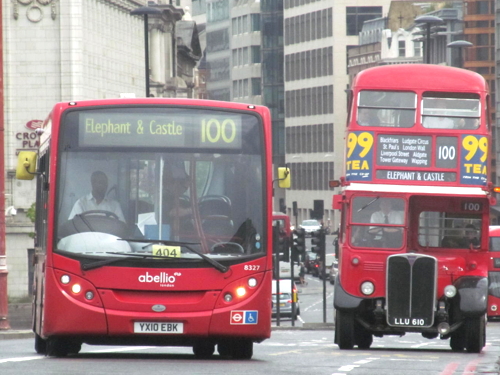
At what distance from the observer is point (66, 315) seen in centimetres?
1822

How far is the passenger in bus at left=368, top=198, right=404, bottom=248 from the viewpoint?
84.7 feet

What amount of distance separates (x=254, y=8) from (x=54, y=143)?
435 ft

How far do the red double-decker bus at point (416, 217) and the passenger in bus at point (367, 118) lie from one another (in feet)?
0.05

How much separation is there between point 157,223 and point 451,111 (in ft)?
29.3

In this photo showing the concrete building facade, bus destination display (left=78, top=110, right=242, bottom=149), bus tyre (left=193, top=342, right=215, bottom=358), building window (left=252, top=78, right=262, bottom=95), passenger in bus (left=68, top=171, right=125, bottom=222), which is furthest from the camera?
building window (left=252, top=78, right=262, bottom=95)

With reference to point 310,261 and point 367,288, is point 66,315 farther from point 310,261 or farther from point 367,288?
point 310,261

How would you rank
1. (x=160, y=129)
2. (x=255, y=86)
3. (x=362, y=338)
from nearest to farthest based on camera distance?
1. (x=160, y=129)
2. (x=362, y=338)
3. (x=255, y=86)

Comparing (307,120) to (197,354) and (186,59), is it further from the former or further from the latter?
(197,354)

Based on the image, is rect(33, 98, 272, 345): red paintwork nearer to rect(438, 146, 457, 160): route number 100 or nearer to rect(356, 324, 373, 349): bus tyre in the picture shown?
rect(438, 146, 457, 160): route number 100

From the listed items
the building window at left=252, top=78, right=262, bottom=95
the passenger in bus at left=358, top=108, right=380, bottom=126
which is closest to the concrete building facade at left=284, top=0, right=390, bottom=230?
the building window at left=252, top=78, right=262, bottom=95


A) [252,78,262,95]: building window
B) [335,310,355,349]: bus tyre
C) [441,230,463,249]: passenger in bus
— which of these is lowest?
[335,310,355,349]: bus tyre

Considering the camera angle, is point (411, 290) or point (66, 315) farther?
point (411, 290)

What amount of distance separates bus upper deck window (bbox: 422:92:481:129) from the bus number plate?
28.5ft

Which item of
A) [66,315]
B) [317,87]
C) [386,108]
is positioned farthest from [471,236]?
[317,87]
